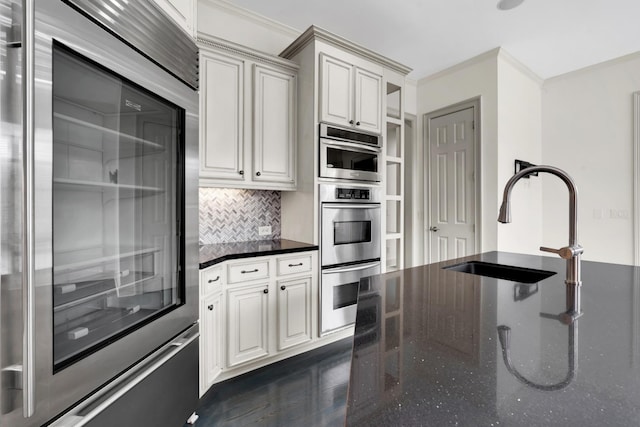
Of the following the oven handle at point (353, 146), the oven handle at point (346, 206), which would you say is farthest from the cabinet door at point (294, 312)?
the oven handle at point (353, 146)

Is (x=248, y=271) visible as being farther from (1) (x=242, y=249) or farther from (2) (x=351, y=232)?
(2) (x=351, y=232)

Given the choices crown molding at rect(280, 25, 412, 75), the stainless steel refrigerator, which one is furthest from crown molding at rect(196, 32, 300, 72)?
the stainless steel refrigerator

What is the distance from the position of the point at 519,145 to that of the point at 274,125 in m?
3.05

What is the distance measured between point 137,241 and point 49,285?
40 cm

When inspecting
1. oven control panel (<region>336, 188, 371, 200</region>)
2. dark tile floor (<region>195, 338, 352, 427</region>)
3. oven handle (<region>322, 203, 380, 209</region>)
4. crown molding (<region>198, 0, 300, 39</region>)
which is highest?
crown molding (<region>198, 0, 300, 39</region>)

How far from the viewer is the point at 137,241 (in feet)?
3.75

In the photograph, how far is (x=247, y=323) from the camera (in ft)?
6.72

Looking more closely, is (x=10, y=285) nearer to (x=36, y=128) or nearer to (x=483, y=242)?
(x=36, y=128)

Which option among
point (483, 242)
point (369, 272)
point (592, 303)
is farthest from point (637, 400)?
point (483, 242)

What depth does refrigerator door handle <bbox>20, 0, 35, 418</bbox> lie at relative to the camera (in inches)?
26.8

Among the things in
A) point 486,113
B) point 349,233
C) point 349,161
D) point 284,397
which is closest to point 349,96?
point 349,161

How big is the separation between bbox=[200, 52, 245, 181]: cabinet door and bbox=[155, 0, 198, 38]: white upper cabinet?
2.20ft

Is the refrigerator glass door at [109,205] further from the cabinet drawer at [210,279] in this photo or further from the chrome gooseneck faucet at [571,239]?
the chrome gooseneck faucet at [571,239]

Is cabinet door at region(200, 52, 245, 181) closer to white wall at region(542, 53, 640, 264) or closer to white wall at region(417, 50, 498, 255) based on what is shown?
white wall at region(417, 50, 498, 255)
